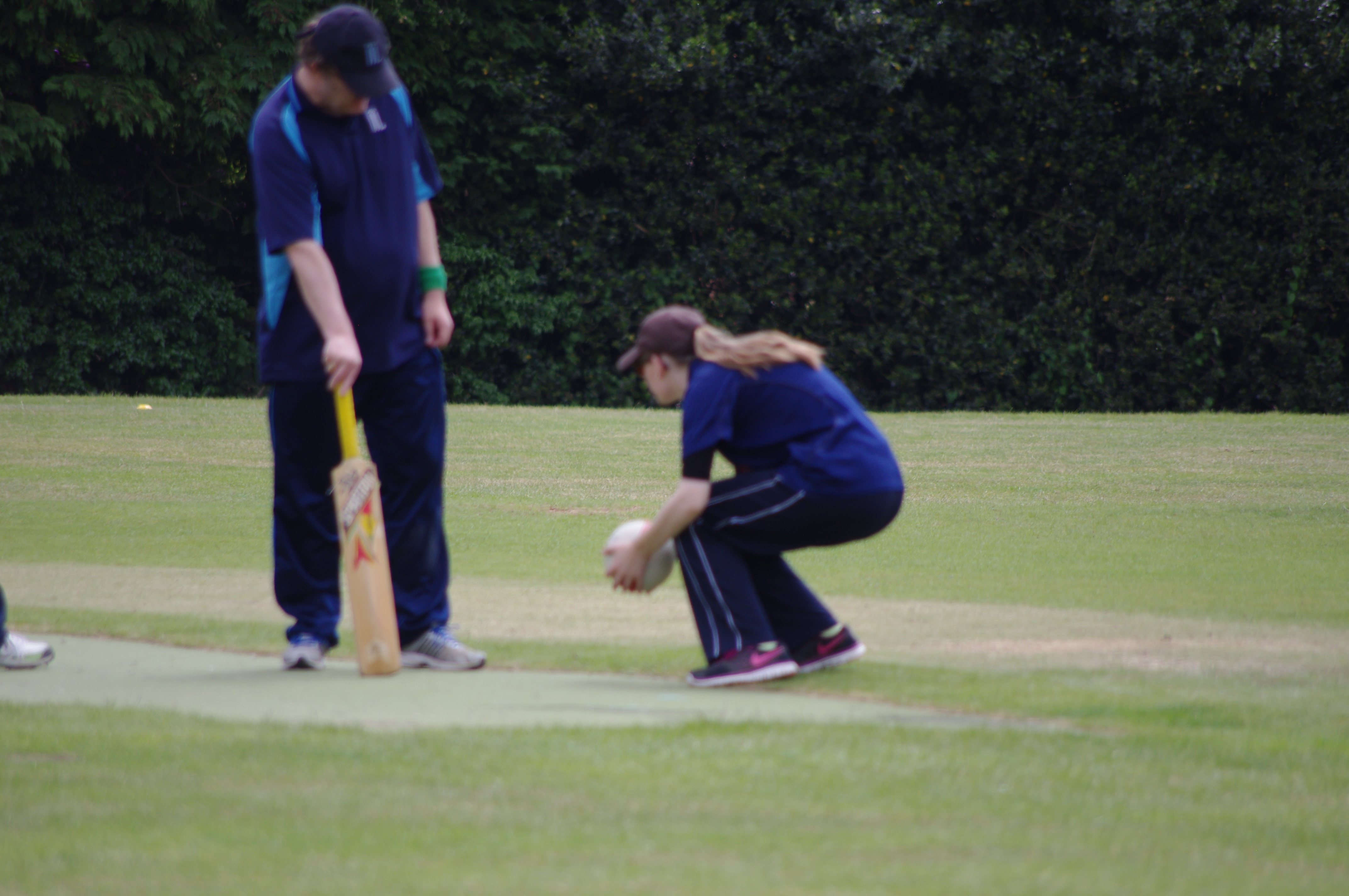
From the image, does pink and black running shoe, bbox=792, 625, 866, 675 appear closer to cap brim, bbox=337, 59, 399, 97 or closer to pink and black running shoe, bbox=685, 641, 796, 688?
pink and black running shoe, bbox=685, 641, 796, 688

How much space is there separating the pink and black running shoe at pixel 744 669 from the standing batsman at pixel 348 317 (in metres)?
0.79

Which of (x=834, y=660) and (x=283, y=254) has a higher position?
(x=283, y=254)

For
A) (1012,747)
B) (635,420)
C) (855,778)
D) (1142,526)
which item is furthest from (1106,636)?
(635,420)

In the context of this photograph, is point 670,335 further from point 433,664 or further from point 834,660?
point 433,664

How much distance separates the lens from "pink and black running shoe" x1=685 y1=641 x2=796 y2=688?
4738 mm

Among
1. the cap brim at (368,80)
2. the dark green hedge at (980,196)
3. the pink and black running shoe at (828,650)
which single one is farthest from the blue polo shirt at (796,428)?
the dark green hedge at (980,196)

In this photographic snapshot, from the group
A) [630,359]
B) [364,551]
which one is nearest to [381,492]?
[364,551]

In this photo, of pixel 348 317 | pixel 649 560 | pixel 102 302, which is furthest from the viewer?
pixel 102 302

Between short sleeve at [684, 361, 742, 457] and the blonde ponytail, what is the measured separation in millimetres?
38

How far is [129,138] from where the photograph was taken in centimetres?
2191

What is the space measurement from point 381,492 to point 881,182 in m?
18.2

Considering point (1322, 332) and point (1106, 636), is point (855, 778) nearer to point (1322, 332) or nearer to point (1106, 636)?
point (1106, 636)

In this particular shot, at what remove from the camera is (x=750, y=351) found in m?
4.95

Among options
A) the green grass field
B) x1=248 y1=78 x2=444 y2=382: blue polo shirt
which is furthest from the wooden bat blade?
the green grass field
